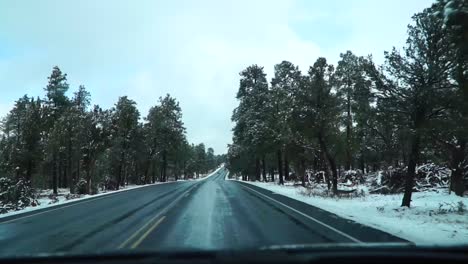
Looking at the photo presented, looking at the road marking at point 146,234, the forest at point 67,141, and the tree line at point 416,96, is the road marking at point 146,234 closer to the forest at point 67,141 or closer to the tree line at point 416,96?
the tree line at point 416,96

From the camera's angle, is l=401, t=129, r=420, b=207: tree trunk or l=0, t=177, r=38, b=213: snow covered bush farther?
l=0, t=177, r=38, b=213: snow covered bush

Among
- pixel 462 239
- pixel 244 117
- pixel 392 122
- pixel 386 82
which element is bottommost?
pixel 462 239

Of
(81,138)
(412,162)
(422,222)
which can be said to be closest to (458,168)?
(412,162)

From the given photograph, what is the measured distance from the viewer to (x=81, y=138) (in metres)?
43.9

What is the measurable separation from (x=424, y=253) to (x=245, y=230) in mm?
8307

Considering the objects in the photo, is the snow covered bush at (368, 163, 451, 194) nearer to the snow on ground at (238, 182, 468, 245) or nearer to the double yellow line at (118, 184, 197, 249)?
the snow on ground at (238, 182, 468, 245)

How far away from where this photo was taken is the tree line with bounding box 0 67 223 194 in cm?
4378

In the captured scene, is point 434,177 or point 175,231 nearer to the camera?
point 175,231

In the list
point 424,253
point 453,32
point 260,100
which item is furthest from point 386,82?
point 260,100

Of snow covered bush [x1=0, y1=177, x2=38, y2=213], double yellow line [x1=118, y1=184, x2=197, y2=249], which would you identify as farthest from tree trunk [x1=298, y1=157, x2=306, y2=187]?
double yellow line [x1=118, y1=184, x2=197, y2=249]

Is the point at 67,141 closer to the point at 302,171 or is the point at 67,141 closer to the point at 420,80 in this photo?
Result: the point at 302,171

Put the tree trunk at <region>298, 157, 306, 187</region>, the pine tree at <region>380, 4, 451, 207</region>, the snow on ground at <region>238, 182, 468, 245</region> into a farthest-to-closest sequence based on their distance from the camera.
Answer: the tree trunk at <region>298, 157, 306, 187</region>
the pine tree at <region>380, 4, 451, 207</region>
the snow on ground at <region>238, 182, 468, 245</region>

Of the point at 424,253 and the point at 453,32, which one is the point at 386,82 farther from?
the point at 424,253

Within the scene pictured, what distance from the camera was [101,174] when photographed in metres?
77.8
